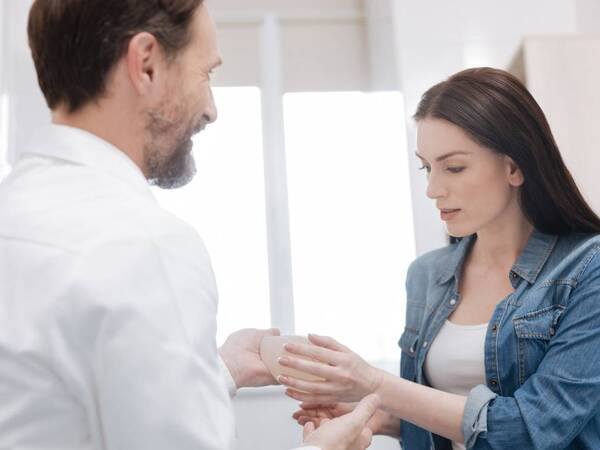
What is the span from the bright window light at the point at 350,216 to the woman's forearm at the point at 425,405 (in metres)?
1.05

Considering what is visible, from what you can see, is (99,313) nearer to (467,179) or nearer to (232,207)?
(467,179)

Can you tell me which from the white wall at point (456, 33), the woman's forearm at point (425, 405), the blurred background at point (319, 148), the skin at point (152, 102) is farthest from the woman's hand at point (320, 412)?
the white wall at point (456, 33)

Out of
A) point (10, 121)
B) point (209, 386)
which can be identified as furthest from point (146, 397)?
point (10, 121)

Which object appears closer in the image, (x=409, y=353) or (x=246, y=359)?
(x=246, y=359)

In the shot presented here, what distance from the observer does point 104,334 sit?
60 centimetres

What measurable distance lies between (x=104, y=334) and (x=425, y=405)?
726 mm

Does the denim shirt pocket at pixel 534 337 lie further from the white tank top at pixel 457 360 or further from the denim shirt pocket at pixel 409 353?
the denim shirt pocket at pixel 409 353

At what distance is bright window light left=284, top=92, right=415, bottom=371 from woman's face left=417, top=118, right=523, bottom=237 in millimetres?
858

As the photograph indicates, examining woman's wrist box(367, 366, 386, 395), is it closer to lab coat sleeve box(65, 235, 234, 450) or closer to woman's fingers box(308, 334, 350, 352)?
woman's fingers box(308, 334, 350, 352)

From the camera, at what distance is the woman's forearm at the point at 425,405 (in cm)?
118

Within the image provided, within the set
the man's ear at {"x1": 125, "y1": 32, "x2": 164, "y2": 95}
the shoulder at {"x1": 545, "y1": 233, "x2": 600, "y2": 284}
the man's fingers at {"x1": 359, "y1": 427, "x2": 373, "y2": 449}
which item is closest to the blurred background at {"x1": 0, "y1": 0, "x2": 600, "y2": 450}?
the shoulder at {"x1": 545, "y1": 233, "x2": 600, "y2": 284}

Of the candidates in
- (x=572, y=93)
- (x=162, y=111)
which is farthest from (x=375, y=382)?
(x=572, y=93)

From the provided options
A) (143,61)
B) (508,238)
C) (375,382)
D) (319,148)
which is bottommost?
(375,382)

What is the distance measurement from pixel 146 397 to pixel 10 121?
178 centimetres
